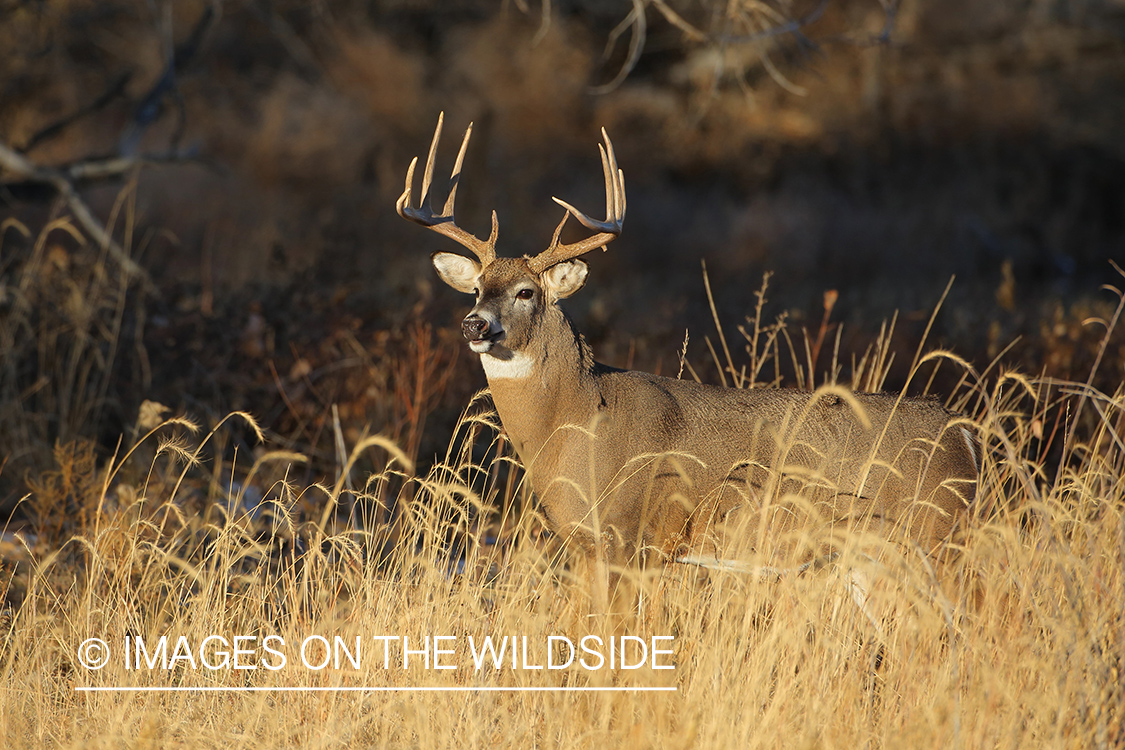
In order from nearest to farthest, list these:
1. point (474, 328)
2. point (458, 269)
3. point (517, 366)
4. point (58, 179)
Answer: point (474, 328) < point (517, 366) < point (458, 269) < point (58, 179)

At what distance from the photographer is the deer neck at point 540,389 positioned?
463 cm

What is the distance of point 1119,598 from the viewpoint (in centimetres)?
340

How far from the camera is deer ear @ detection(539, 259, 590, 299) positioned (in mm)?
4734

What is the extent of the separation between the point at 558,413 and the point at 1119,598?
223 cm

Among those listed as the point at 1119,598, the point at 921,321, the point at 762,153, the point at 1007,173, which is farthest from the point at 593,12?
the point at 1119,598

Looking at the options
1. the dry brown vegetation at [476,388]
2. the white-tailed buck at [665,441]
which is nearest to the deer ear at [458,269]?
the white-tailed buck at [665,441]

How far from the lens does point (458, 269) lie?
4977 millimetres

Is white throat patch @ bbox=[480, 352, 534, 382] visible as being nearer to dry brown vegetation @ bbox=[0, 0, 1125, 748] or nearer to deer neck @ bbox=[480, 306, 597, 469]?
deer neck @ bbox=[480, 306, 597, 469]

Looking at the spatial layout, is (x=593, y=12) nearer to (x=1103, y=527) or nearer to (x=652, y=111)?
(x=652, y=111)

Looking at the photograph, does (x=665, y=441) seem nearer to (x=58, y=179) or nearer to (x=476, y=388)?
(x=476, y=388)

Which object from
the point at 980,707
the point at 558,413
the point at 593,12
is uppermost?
the point at 593,12

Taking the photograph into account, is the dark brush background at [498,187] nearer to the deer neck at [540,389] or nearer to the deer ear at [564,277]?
the deer neck at [540,389]

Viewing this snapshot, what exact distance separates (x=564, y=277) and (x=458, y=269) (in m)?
0.53

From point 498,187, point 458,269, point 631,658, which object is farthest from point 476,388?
point 498,187
